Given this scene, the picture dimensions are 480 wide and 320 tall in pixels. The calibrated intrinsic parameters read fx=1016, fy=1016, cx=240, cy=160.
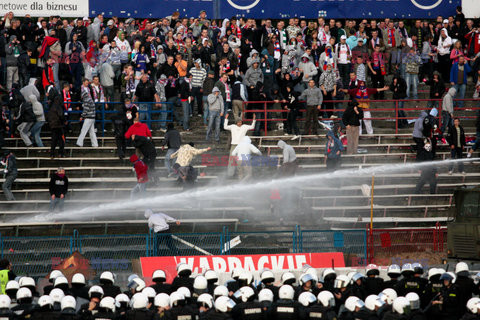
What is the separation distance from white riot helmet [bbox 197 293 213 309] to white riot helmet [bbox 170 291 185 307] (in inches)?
11.2

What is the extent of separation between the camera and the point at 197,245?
79.0ft

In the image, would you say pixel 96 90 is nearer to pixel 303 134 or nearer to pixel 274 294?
pixel 303 134

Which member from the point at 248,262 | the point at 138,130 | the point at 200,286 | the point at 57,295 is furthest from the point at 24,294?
the point at 138,130

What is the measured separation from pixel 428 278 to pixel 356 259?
479 cm

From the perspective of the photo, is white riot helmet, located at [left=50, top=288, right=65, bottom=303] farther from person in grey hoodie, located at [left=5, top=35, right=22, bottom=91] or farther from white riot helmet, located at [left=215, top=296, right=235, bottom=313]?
person in grey hoodie, located at [left=5, top=35, right=22, bottom=91]

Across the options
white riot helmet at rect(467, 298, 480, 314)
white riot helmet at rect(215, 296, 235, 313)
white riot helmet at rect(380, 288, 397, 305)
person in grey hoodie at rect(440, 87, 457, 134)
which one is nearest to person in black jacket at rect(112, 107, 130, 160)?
person in grey hoodie at rect(440, 87, 457, 134)

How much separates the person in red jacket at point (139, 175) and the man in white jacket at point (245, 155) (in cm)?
264

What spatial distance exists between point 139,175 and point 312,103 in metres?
6.14

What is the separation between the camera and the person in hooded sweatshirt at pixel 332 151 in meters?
28.0

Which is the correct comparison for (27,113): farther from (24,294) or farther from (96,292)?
(96,292)

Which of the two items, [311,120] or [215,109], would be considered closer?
[215,109]

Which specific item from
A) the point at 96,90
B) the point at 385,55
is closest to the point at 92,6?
the point at 96,90

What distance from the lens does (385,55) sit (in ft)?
107

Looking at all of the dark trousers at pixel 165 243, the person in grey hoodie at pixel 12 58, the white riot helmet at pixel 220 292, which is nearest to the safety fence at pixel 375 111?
the dark trousers at pixel 165 243
